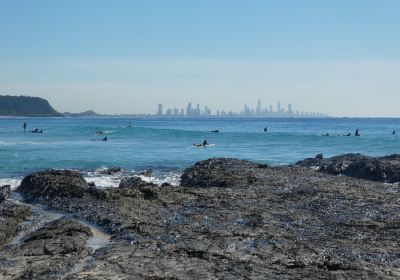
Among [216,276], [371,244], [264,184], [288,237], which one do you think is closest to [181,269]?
[216,276]

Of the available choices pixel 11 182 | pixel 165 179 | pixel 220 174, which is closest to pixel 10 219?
pixel 220 174

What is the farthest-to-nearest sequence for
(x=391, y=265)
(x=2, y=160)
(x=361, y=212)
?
(x=2, y=160) → (x=361, y=212) → (x=391, y=265)

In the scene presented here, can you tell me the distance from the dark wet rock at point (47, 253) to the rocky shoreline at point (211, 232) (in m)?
0.02

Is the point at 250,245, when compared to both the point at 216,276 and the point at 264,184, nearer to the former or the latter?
the point at 216,276

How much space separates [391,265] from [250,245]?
2891 mm

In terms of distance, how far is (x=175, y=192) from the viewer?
750 inches

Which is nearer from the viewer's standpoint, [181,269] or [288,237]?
[181,269]

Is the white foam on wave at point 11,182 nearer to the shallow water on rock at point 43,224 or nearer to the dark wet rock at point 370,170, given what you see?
the shallow water on rock at point 43,224

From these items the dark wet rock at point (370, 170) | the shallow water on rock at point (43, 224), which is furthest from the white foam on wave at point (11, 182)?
the dark wet rock at point (370, 170)

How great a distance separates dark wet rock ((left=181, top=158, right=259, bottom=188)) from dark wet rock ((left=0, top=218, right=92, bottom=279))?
9905 mm

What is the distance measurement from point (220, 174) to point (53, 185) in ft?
24.7

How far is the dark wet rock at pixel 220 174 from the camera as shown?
22.5 meters

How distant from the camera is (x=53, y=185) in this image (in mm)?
20188

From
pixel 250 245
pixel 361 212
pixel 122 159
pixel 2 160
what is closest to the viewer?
pixel 250 245
